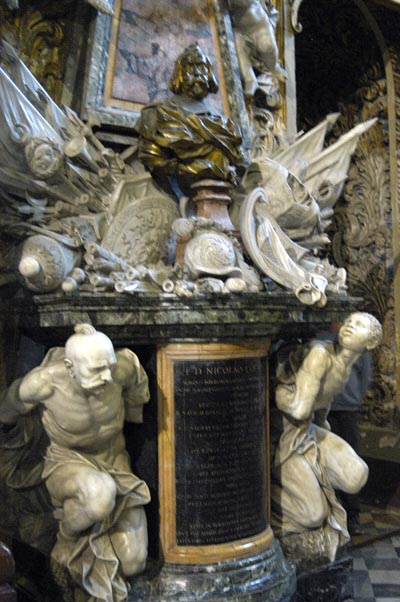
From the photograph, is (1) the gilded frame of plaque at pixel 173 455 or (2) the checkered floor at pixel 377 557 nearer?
(1) the gilded frame of plaque at pixel 173 455

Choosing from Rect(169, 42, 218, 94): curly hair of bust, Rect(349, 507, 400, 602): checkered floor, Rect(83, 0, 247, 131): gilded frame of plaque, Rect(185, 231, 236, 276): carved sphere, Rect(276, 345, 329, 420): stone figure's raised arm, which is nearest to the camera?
Rect(185, 231, 236, 276): carved sphere

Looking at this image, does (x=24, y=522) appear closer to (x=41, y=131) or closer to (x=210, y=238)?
(x=210, y=238)

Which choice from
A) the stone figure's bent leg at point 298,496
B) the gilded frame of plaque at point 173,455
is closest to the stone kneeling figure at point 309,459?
the stone figure's bent leg at point 298,496

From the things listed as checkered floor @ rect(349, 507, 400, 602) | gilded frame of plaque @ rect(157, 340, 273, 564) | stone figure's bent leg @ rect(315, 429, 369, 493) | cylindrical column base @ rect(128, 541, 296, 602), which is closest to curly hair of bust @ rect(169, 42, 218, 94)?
gilded frame of plaque @ rect(157, 340, 273, 564)

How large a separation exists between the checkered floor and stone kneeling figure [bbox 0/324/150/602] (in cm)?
142

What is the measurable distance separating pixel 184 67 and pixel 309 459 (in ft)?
6.76

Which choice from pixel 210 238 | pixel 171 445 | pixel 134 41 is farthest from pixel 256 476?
pixel 134 41

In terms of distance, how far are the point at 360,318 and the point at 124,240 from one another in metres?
1.21

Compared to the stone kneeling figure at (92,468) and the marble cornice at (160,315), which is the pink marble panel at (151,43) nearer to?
the marble cornice at (160,315)

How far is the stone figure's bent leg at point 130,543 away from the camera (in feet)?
11.1

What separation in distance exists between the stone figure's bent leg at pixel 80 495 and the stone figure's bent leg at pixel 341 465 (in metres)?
1.23

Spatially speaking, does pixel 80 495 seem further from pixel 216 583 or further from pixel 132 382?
pixel 216 583

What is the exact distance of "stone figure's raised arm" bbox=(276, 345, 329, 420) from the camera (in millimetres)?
3793

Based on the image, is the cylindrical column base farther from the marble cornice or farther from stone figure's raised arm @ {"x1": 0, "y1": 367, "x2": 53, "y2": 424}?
the marble cornice
